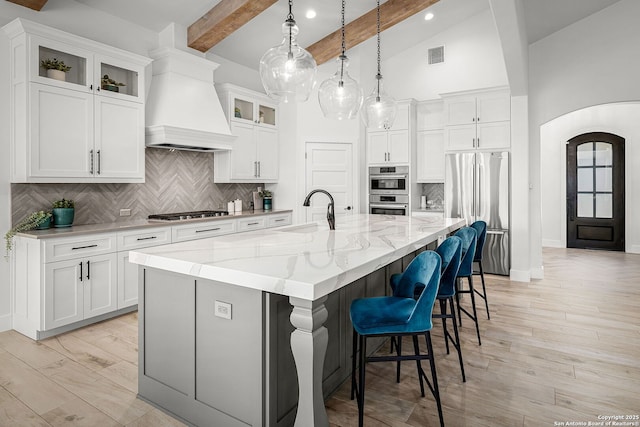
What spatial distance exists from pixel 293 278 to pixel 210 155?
442cm

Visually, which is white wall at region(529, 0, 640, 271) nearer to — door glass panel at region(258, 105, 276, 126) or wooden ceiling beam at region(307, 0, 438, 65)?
wooden ceiling beam at region(307, 0, 438, 65)

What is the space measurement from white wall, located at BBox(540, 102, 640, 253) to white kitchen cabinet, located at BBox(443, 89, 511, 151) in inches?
118

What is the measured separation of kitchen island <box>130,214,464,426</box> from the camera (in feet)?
5.69

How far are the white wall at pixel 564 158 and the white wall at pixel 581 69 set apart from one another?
2421mm

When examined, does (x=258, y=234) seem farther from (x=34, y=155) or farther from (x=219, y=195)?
(x=219, y=195)

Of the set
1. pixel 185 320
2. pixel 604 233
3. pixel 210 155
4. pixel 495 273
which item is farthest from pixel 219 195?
pixel 604 233

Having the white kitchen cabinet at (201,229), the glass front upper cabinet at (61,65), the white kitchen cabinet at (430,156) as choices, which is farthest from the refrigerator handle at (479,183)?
the glass front upper cabinet at (61,65)

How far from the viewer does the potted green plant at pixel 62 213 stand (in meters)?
3.69

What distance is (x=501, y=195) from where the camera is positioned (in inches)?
220

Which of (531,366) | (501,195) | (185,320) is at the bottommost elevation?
(531,366)

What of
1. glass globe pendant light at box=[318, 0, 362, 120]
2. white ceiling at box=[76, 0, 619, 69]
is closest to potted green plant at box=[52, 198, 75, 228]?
white ceiling at box=[76, 0, 619, 69]

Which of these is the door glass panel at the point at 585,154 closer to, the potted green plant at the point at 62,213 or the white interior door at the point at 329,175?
the white interior door at the point at 329,175

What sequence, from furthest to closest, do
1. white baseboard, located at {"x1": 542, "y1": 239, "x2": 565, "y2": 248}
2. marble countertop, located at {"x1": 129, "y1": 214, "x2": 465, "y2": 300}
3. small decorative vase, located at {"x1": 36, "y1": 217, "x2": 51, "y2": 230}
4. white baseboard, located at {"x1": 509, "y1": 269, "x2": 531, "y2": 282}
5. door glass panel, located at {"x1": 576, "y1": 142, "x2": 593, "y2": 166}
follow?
white baseboard, located at {"x1": 542, "y1": 239, "x2": 565, "y2": 248} < door glass panel, located at {"x1": 576, "y1": 142, "x2": 593, "y2": 166} < white baseboard, located at {"x1": 509, "y1": 269, "x2": 531, "y2": 282} < small decorative vase, located at {"x1": 36, "y1": 217, "x2": 51, "y2": 230} < marble countertop, located at {"x1": 129, "y1": 214, "x2": 465, "y2": 300}

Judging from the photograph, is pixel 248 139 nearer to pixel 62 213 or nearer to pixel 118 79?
pixel 118 79
